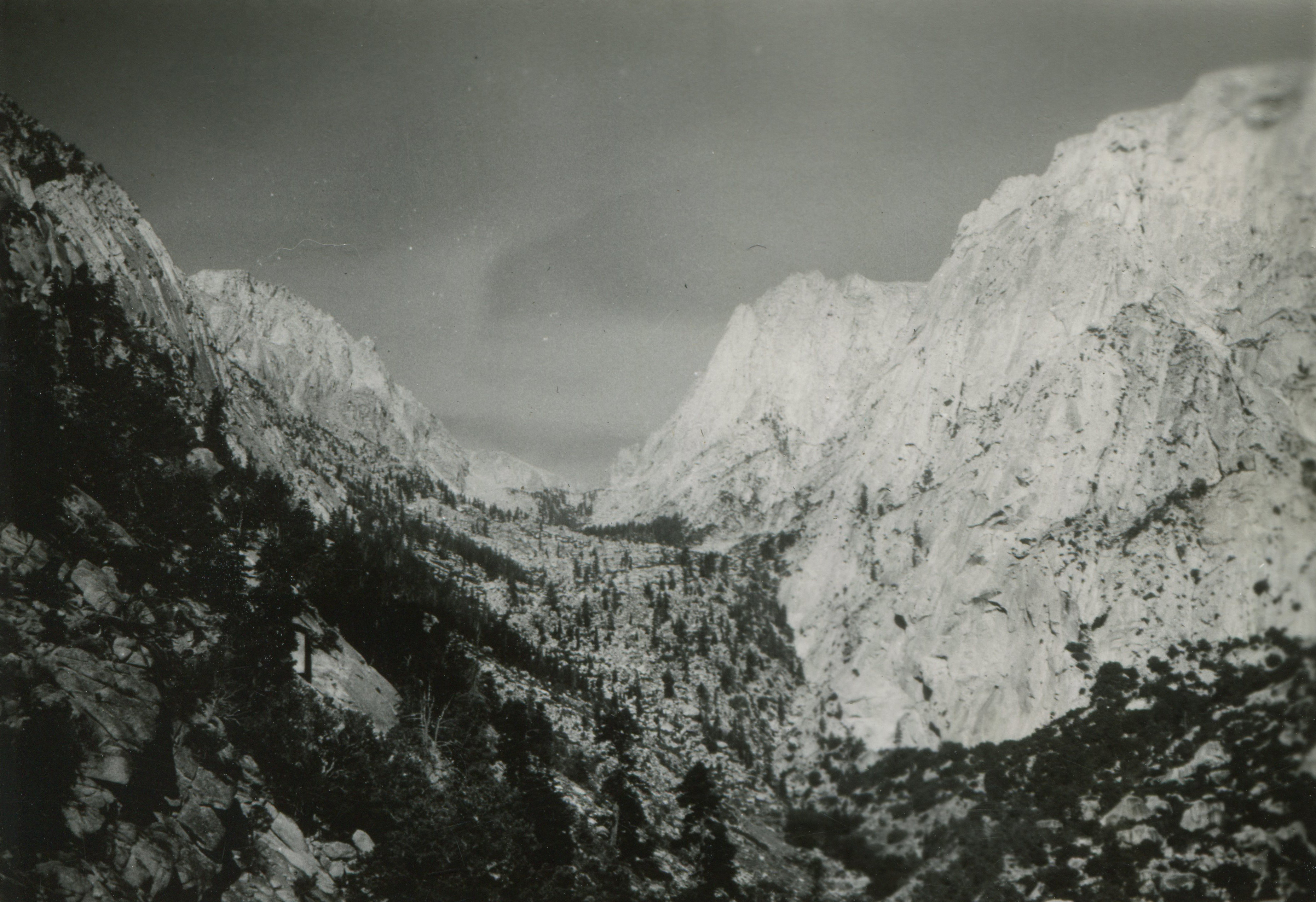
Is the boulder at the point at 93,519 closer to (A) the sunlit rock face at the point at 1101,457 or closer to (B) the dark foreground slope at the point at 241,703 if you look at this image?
(B) the dark foreground slope at the point at 241,703

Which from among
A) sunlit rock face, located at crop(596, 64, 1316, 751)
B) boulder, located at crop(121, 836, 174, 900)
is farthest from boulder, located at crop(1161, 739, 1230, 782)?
boulder, located at crop(121, 836, 174, 900)

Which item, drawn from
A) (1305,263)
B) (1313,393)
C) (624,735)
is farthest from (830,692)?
(1305,263)

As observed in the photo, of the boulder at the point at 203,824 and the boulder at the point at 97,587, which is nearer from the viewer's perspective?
the boulder at the point at 203,824

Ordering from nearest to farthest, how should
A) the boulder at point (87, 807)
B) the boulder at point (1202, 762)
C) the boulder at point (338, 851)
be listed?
the boulder at point (87, 807) < the boulder at point (338, 851) < the boulder at point (1202, 762)

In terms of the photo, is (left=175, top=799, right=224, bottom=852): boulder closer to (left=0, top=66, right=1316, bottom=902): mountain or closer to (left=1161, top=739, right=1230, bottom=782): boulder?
(left=0, top=66, right=1316, bottom=902): mountain

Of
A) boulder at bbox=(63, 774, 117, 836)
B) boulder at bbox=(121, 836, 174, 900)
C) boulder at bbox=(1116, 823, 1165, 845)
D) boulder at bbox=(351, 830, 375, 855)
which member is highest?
boulder at bbox=(1116, 823, 1165, 845)

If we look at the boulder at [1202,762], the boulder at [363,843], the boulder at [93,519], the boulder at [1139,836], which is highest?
the boulder at [93,519]

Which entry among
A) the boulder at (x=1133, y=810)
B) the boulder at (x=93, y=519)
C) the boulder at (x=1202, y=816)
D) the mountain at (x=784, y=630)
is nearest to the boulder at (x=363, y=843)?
the mountain at (x=784, y=630)

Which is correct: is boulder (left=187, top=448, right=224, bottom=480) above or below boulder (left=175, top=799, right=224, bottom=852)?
above

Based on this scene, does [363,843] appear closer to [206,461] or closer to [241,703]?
[241,703]
